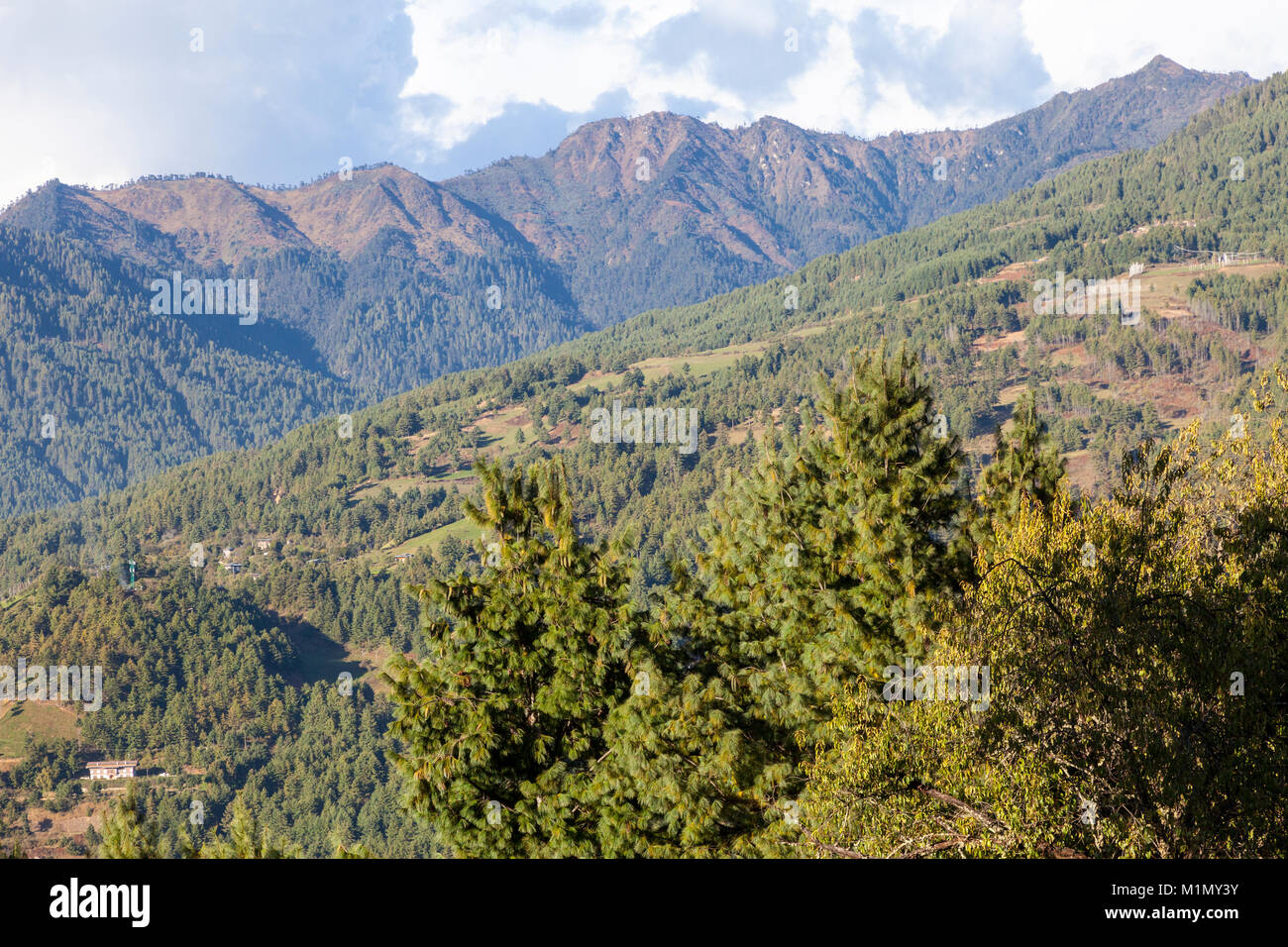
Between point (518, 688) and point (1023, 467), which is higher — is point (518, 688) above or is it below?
below

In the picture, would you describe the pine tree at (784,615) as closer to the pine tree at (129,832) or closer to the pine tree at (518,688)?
the pine tree at (518,688)

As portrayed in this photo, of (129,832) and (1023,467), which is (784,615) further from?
(129,832)

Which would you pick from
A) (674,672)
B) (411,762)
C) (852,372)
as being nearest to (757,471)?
(852,372)

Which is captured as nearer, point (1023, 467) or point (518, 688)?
point (518, 688)

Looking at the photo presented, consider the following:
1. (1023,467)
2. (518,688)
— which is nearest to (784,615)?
(518,688)

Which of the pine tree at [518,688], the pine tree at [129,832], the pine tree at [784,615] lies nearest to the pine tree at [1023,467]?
the pine tree at [784,615]

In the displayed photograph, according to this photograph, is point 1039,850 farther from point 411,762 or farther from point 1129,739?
point 411,762

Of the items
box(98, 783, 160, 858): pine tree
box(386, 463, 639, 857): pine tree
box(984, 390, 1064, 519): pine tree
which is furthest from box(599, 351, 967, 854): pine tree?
box(98, 783, 160, 858): pine tree

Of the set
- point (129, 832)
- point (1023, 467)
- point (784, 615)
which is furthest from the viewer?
point (1023, 467)

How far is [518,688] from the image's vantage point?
1225 inches

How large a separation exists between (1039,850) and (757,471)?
2175 centimetres

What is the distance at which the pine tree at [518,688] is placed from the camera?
29.4 metres
